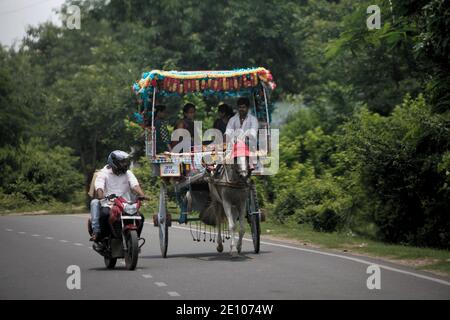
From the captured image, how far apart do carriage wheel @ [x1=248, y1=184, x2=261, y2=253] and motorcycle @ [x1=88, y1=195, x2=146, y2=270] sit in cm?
271

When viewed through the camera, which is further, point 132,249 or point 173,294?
point 132,249

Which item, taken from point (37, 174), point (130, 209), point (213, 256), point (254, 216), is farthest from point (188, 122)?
point (37, 174)

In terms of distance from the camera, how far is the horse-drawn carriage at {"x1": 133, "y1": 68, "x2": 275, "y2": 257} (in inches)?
677

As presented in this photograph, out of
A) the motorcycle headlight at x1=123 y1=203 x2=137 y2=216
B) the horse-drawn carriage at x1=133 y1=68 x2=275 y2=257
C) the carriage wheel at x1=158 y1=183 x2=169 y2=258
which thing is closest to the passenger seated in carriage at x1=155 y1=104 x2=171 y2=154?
the horse-drawn carriage at x1=133 y1=68 x2=275 y2=257

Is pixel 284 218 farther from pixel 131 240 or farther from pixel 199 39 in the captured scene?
pixel 199 39

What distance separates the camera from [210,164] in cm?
1756

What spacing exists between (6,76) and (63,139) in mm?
4527

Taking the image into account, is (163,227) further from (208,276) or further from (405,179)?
(405,179)

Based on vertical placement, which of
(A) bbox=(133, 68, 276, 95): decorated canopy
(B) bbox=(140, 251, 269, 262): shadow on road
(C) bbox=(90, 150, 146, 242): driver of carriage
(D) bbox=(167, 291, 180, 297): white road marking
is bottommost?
(D) bbox=(167, 291, 180, 297): white road marking

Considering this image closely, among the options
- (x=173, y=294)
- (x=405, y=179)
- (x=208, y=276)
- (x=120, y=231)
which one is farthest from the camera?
(x=405, y=179)

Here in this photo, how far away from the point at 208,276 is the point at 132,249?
4.40 feet

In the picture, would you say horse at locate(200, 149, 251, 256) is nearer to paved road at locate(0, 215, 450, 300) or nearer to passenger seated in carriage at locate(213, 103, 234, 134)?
paved road at locate(0, 215, 450, 300)
